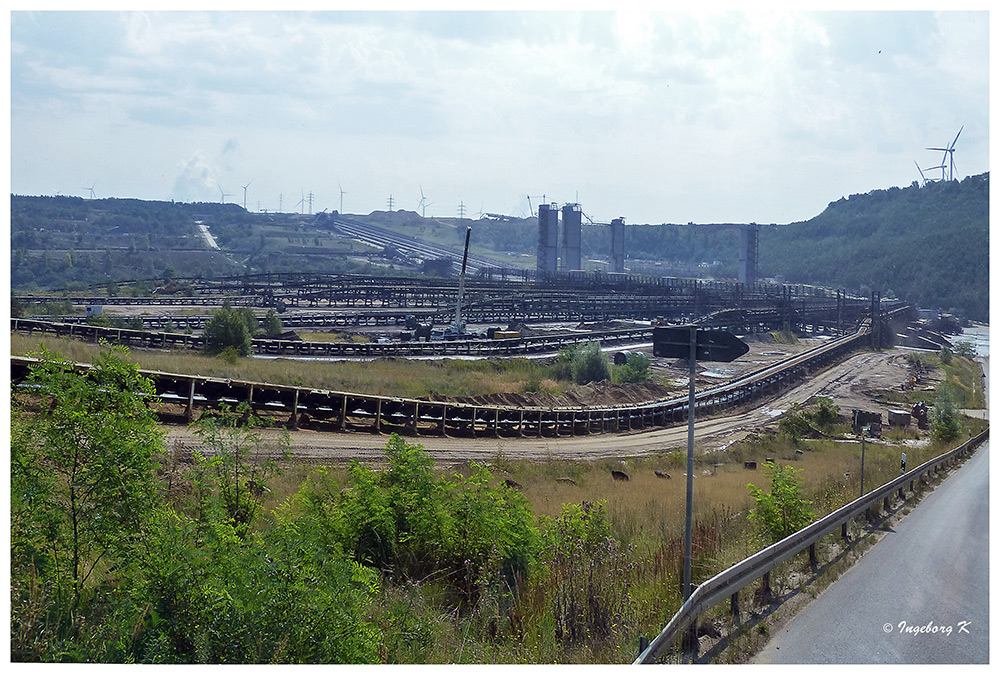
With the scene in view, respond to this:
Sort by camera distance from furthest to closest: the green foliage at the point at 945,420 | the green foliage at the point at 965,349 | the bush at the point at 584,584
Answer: the green foliage at the point at 965,349 < the green foliage at the point at 945,420 < the bush at the point at 584,584

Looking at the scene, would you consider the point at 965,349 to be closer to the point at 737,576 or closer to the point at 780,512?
the point at 780,512

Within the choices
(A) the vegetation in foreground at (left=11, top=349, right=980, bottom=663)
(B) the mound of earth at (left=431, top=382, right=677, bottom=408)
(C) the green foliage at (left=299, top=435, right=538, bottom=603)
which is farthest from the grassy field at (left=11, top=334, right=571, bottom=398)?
(A) the vegetation in foreground at (left=11, top=349, right=980, bottom=663)

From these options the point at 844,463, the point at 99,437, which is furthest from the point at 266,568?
the point at 844,463

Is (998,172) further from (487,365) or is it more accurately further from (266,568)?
(487,365)

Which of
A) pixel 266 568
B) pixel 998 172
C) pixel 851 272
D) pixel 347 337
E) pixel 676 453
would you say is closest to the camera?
pixel 266 568

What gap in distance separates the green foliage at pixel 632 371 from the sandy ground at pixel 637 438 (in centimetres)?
400

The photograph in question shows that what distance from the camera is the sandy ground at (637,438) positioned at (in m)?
23.3

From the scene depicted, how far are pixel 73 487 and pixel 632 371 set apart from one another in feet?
166

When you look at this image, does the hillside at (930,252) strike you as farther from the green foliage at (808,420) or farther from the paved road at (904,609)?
the paved road at (904,609)

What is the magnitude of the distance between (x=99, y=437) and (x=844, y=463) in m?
25.1

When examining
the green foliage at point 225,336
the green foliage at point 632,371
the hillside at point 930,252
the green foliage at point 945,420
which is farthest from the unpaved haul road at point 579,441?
the green foliage at point 225,336

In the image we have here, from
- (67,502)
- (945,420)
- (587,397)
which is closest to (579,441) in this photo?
(587,397)

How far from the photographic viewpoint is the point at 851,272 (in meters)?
181

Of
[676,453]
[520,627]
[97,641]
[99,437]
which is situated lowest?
[676,453]
